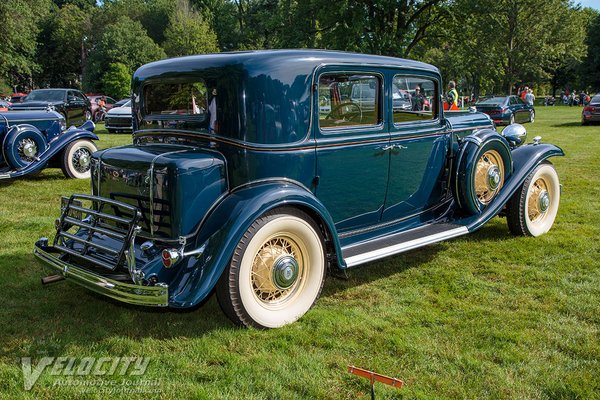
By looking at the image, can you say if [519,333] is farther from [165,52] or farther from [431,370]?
[165,52]

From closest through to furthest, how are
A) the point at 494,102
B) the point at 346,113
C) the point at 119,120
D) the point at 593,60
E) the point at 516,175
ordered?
1. the point at 346,113
2. the point at 516,175
3. the point at 119,120
4. the point at 494,102
5. the point at 593,60

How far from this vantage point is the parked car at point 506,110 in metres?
21.3

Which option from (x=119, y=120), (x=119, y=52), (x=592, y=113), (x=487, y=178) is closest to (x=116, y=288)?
(x=487, y=178)

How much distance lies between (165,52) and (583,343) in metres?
45.4

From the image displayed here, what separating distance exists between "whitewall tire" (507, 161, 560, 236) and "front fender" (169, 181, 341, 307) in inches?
114

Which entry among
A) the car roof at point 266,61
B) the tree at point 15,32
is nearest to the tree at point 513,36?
the tree at point 15,32

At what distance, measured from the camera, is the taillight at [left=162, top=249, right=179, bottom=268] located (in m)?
3.39

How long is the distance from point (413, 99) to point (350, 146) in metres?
1.15

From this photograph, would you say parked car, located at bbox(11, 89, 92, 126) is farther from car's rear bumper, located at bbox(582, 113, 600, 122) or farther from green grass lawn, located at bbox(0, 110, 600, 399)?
car's rear bumper, located at bbox(582, 113, 600, 122)

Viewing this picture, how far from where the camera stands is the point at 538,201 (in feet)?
19.5

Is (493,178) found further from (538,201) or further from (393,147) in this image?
(393,147)

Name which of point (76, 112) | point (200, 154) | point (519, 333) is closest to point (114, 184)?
point (200, 154)

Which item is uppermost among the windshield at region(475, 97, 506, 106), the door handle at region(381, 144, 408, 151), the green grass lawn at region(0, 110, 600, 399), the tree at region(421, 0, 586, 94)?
the tree at region(421, 0, 586, 94)

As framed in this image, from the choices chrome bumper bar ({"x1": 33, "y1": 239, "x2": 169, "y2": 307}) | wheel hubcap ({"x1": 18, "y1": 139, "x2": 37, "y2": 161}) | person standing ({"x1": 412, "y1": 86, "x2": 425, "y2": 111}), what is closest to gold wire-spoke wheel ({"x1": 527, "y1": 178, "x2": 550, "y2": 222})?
person standing ({"x1": 412, "y1": 86, "x2": 425, "y2": 111})
